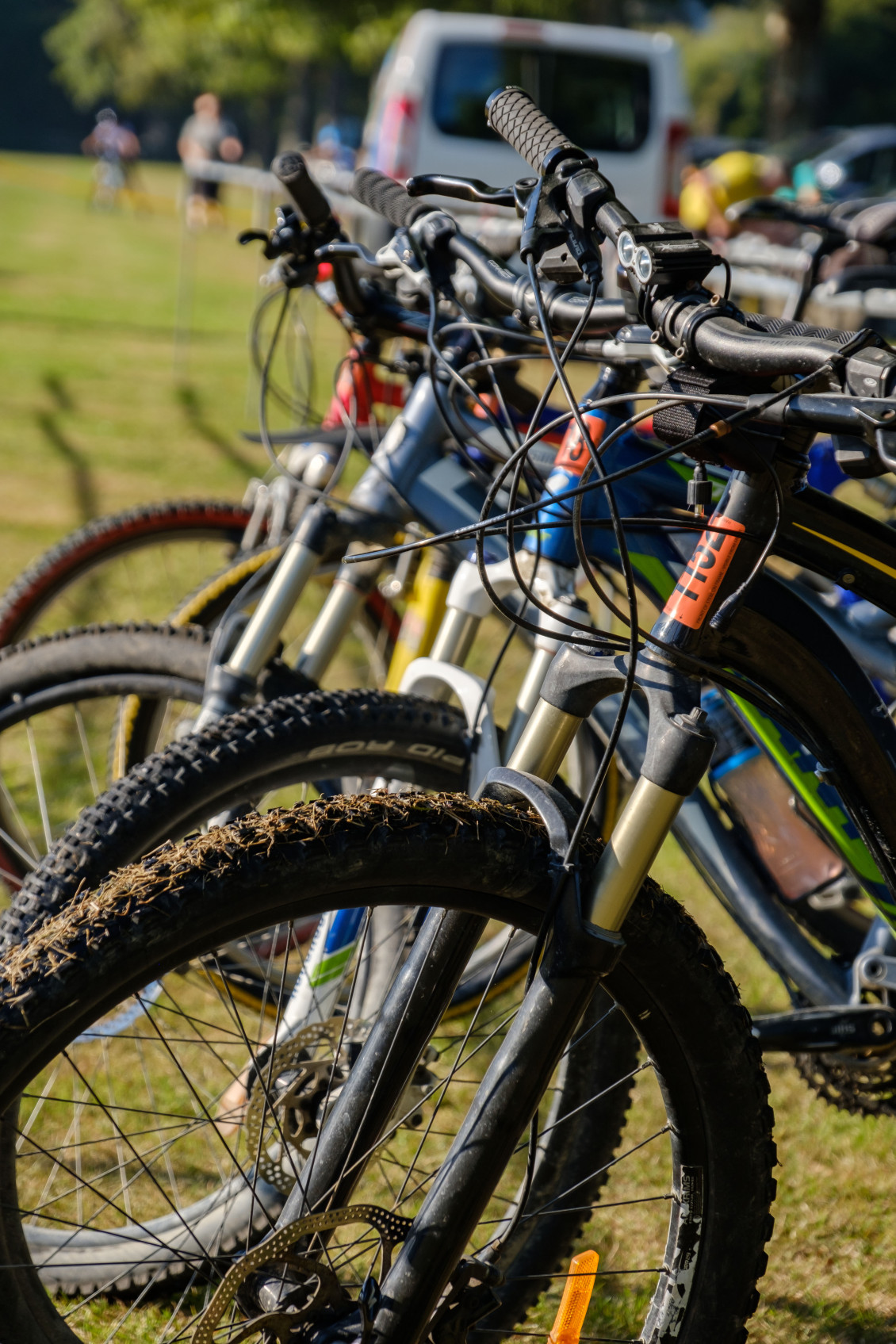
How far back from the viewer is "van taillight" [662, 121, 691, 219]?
Result: 32.7 ft

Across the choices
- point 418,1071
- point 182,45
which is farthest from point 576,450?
point 182,45

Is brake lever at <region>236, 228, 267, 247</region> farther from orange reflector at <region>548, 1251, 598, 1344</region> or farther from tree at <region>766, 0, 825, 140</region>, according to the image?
tree at <region>766, 0, 825, 140</region>

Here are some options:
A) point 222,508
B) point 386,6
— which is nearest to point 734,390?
point 222,508

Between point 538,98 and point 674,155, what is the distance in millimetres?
1263

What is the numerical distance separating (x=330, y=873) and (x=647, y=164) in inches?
390

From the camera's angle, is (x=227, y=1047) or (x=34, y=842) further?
(x=34, y=842)

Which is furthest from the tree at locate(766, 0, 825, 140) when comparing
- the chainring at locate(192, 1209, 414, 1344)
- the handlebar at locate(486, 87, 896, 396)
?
the chainring at locate(192, 1209, 414, 1344)

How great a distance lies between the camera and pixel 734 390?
131 cm

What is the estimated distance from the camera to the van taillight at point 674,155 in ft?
32.7

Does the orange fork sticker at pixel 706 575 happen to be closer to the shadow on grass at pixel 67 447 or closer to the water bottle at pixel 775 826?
the water bottle at pixel 775 826

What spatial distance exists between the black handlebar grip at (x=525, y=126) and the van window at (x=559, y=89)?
9.07m

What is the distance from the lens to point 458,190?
1.63 metres

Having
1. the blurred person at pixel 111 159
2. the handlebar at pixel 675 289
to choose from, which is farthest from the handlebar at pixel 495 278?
the blurred person at pixel 111 159

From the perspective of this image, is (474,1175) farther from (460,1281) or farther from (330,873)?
(330,873)
